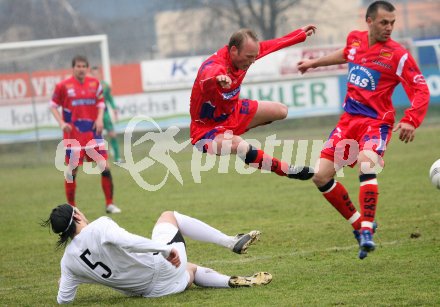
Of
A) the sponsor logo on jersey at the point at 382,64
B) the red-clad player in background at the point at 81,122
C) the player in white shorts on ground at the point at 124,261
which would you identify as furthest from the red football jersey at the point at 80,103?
the player in white shorts on ground at the point at 124,261

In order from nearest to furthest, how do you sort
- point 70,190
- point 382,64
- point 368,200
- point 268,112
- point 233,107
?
point 368,200 < point 382,64 < point 233,107 < point 268,112 < point 70,190

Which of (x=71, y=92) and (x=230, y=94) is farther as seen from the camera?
(x=71, y=92)

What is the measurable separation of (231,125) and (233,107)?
0.19 m

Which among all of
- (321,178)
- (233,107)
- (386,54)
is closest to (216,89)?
(233,107)

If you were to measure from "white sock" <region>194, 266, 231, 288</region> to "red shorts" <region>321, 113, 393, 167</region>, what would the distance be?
5.92 ft

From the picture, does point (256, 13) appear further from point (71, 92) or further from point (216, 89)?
point (216, 89)

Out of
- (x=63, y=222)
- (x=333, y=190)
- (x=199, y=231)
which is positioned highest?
(x=63, y=222)

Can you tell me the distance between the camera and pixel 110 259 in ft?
22.1

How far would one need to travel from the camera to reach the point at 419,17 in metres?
40.9

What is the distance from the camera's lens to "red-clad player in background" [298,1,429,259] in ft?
25.7

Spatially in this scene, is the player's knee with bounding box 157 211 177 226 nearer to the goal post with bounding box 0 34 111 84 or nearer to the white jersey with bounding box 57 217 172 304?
the white jersey with bounding box 57 217 172 304

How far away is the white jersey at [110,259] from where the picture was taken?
6.58 metres

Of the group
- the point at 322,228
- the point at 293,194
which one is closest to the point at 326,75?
the point at 293,194

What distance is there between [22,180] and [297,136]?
8.67 meters
